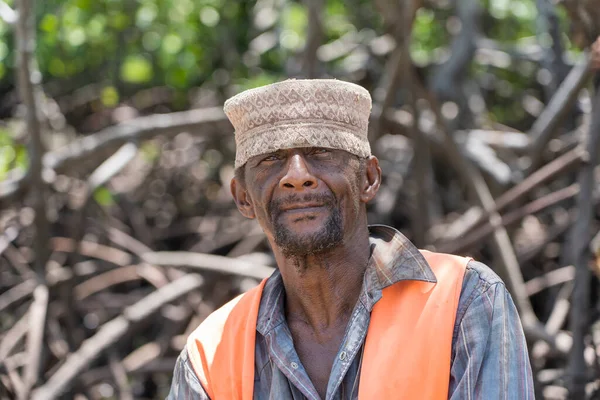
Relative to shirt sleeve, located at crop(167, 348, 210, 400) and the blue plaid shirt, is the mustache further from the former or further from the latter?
shirt sleeve, located at crop(167, 348, 210, 400)

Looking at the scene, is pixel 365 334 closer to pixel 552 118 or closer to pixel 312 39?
pixel 312 39

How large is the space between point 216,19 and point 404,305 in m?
3.47

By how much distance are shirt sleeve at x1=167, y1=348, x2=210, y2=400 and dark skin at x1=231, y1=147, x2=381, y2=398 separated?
0.73 ft

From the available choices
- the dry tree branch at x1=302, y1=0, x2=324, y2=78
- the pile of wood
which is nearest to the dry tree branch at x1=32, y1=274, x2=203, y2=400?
the pile of wood

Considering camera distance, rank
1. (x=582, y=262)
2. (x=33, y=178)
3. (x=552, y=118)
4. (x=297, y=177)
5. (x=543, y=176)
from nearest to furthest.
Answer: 1. (x=297, y=177)
2. (x=582, y=262)
3. (x=543, y=176)
4. (x=33, y=178)
5. (x=552, y=118)

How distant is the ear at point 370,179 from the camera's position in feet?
6.29

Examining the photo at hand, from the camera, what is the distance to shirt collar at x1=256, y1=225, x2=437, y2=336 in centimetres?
183

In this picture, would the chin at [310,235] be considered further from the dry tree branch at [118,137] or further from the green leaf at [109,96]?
the green leaf at [109,96]

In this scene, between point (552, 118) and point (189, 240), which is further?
point (189, 240)

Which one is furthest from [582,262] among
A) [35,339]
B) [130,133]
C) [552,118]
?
[130,133]

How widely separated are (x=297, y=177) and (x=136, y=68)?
3.00 metres

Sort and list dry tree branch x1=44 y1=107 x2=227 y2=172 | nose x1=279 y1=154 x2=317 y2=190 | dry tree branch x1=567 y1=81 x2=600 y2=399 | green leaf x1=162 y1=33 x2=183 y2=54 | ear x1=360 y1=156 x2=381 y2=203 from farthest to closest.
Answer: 1. green leaf x1=162 y1=33 x2=183 y2=54
2. dry tree branch x1=44 y1=107 x2=227 y2=172
3. dry tree branch x1=567 y1=81 x2=600 y2=399
4. ear x1=360 y1=156 x2=381 y2=203
5. nose x1=279 y1=154 x2=317 y2=190

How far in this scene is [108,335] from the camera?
3.35 meters

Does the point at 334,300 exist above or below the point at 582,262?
above
